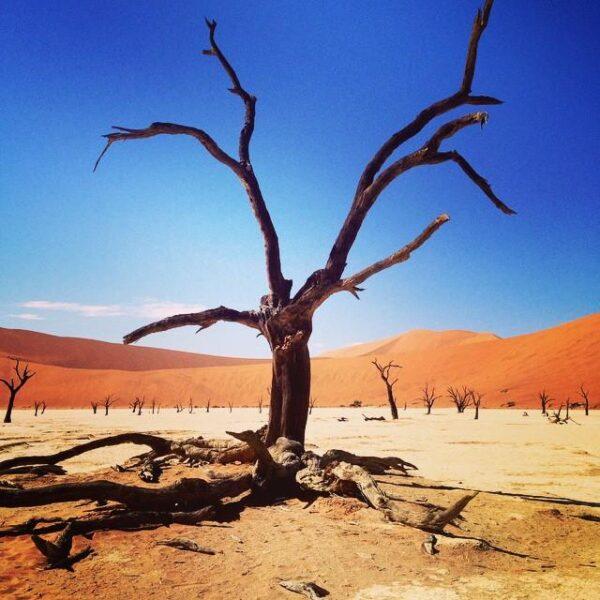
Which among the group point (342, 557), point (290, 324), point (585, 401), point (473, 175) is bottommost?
point (342, 557)

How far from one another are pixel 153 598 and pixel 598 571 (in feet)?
10.4

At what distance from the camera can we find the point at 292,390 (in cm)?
618

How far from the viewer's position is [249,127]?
281 inches

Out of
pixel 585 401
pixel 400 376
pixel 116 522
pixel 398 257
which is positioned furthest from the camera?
pixel 400 376

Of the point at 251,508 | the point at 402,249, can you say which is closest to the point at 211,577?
the point at 251,508

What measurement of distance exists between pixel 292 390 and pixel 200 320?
1717mm

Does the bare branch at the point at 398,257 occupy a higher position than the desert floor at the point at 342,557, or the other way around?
the bare branch at the point at 398,257

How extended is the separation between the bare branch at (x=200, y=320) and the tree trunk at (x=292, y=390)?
2.38 ft

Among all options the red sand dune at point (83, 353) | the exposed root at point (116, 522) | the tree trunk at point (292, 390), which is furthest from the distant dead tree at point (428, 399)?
the red sand dune at point (83, 353)

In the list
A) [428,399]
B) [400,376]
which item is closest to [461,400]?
[428,399]

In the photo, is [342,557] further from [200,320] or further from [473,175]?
[473,175]

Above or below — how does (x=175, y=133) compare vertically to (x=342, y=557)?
above

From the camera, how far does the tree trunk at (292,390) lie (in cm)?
618

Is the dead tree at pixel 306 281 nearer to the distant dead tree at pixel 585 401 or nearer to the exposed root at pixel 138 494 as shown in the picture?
the exposed root at pixel 138 494
